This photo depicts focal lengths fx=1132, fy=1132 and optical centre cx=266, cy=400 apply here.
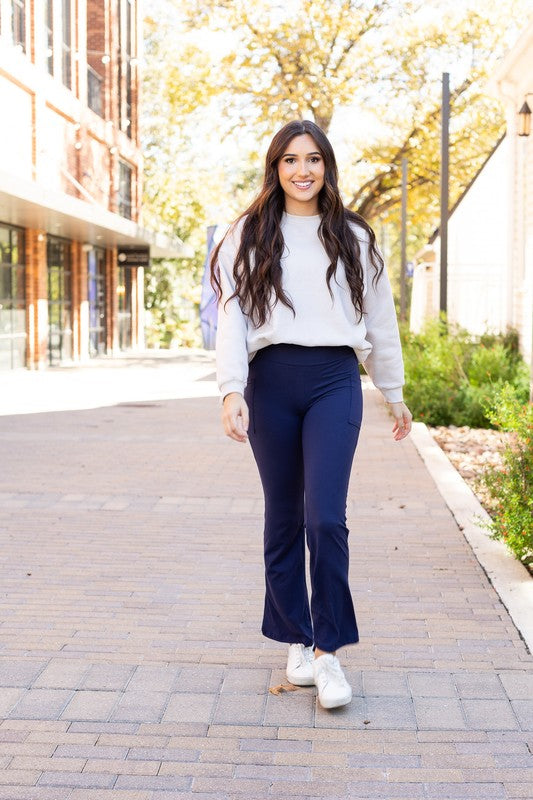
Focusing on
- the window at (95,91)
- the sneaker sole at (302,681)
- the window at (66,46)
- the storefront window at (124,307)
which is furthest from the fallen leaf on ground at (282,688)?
the storefront window at (124,307)

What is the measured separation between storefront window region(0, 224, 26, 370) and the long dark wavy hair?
19.3m

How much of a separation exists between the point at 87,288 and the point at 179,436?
1848 cm

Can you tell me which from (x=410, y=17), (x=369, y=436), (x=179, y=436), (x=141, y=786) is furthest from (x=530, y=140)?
(x=410, y=17)

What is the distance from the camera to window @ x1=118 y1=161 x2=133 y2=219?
33250 mm

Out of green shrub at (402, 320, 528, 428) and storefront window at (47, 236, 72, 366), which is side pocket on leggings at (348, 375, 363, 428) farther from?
storefront window at (47, 236, 72, 366)

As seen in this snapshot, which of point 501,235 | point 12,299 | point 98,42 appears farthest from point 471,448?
point 98,42

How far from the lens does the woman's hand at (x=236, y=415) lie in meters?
3.68

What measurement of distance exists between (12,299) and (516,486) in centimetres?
1868

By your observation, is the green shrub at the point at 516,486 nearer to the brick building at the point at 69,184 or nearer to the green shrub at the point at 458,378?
the green shrub at the point at 458,378

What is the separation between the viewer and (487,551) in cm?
603

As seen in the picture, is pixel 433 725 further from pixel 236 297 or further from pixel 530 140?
pixel 530 140

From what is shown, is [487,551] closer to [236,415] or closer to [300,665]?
[300,665]

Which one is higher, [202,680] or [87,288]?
[87,288]

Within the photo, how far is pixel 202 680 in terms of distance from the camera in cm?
406
